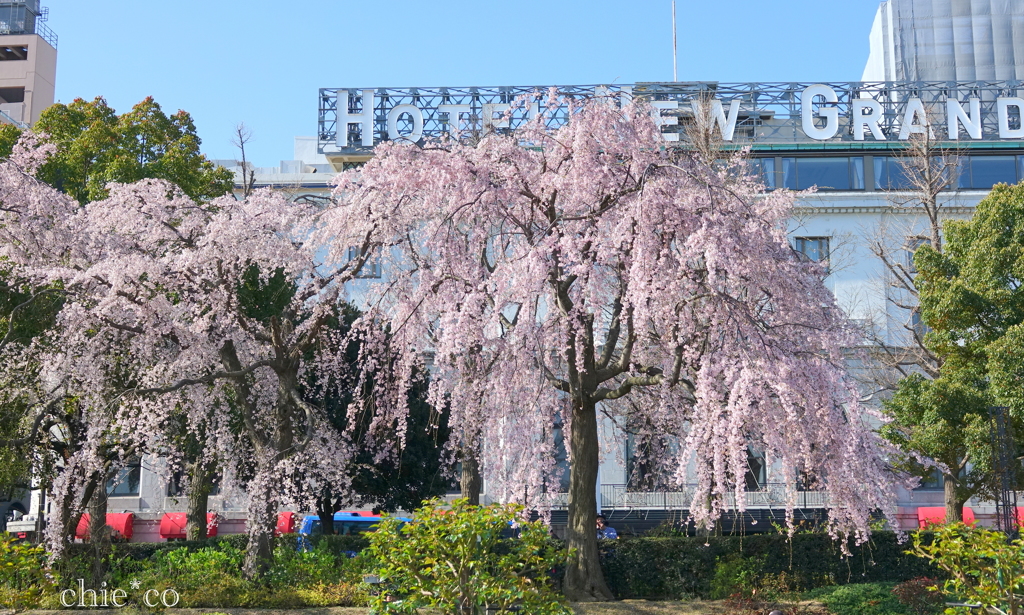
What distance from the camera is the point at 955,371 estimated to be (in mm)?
20953

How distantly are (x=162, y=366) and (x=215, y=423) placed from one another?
3443 mm

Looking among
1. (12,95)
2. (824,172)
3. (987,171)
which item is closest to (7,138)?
(824,172)

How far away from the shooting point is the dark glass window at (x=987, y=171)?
119 feet

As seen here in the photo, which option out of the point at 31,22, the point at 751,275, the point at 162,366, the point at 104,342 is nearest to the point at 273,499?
the point at 162,366

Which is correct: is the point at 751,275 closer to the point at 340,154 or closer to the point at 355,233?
the point at 355,233

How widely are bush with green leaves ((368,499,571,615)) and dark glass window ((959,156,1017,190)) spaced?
32020 mm

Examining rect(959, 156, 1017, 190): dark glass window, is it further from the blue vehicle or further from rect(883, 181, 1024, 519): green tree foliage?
the blue vehicle

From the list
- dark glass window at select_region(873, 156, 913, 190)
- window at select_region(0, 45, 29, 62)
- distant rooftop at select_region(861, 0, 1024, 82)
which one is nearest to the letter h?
dark glass window at select_region(873, 156, 913, 190)

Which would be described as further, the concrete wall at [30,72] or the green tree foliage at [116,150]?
the concrete wall at [30,72]

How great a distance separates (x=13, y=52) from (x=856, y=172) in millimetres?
48143

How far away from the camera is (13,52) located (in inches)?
2202

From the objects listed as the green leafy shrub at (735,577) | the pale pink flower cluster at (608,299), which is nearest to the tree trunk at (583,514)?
the pale pink flower cluster at (608,299)

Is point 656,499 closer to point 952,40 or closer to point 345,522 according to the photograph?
point 345,522

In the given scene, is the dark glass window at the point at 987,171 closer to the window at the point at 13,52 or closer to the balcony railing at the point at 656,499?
the balcony railing at the point at 656,499
